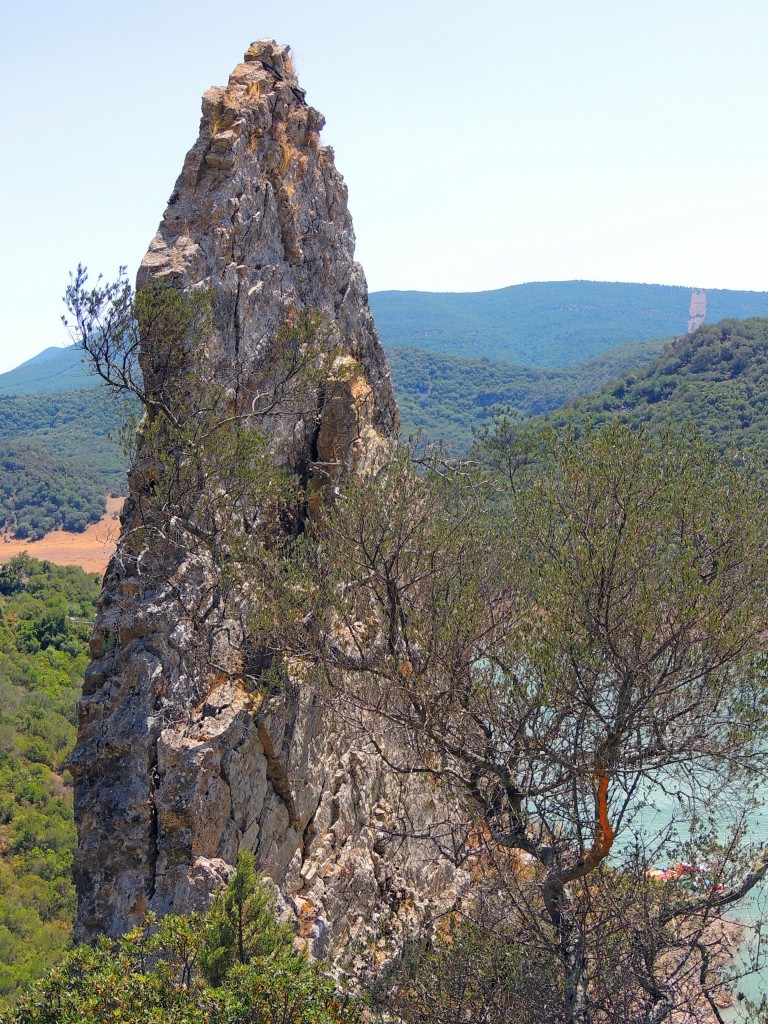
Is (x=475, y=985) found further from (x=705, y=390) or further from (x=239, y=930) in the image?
(x=705, y=390)

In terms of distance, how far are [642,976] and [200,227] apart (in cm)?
813

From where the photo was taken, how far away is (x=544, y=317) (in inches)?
6211

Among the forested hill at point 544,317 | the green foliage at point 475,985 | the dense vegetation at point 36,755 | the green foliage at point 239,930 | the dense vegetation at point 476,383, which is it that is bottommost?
the dense vegetation at point 36,755

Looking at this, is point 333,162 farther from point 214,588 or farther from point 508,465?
point 214,588

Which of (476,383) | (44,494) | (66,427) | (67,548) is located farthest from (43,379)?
(67,548)

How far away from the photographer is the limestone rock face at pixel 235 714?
→ 313 inches

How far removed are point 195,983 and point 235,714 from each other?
9.02ft

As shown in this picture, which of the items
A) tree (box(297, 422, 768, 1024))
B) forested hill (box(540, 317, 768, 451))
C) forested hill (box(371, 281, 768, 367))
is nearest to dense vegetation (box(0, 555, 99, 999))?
tree (box(297, 422, 768, 1024))

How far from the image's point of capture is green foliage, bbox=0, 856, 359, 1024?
17.8ft

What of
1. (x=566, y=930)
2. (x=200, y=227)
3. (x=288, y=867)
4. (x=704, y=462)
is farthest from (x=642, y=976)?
(x=200, y=227)

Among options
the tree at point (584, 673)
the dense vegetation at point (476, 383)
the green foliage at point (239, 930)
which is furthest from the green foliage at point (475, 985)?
the dense vegetation at point (476, 383)

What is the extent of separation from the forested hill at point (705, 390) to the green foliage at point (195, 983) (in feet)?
47.6

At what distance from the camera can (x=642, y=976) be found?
701 centimetres

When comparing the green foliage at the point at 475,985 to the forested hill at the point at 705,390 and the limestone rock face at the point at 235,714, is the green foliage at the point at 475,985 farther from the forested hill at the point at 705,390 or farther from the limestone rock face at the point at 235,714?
the forested hill at the point at 705,390
